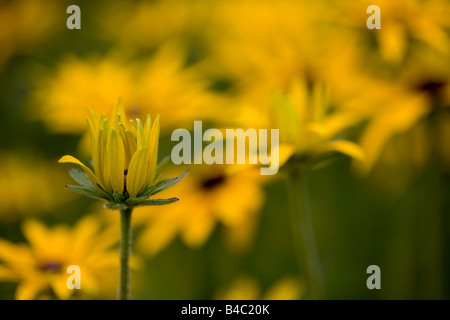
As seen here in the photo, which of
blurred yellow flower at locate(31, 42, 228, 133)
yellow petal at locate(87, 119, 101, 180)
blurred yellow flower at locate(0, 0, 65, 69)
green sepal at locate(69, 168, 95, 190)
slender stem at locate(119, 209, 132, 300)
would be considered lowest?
slender stem at locate(119, 209, 132, 300)

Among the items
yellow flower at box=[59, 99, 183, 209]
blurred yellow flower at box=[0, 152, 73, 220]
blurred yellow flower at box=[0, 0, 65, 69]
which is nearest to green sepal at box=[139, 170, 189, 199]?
yellow flower at box=[59, 99, 183, 209]

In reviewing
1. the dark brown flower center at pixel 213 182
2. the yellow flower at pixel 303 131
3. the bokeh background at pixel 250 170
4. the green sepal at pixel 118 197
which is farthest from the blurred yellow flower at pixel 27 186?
the green sepal at pixel 118 197

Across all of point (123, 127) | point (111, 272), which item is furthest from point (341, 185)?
point (123, 127)

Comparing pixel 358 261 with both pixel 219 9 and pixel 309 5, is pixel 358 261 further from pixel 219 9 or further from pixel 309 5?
pixel 219 9

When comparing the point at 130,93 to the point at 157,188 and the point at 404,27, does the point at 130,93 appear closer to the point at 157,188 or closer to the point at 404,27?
the point at 404,27

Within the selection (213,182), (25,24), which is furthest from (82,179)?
(25,24)

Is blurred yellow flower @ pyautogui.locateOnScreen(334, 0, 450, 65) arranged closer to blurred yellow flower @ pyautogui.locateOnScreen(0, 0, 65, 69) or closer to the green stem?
the green stem

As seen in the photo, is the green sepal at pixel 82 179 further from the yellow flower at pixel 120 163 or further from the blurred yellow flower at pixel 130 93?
the blurred yellow flower at pixel 130 93
